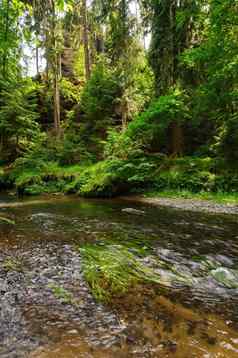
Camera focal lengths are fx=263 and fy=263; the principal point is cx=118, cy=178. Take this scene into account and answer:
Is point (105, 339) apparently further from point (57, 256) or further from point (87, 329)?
point (57, 256)

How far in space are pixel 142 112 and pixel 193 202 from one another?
20.4 feet

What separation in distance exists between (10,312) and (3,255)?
1595 mm

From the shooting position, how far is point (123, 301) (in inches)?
106

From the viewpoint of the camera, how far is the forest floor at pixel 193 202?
25.0 feet

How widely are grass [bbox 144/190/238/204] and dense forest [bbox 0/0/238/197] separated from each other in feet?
1.14

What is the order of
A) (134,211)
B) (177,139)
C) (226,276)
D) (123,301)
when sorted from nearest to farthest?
(123,301) < (226,276) < (134,211) < (177,139)

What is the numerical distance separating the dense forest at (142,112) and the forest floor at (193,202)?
0.65 meters

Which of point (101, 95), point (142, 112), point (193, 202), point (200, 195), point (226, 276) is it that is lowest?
point (226, 276)

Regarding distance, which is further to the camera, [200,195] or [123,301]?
[200,195]

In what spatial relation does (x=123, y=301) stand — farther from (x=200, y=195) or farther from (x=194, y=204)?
(x=200, y=195)

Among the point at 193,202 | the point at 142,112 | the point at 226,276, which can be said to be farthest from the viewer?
the point at 142,112

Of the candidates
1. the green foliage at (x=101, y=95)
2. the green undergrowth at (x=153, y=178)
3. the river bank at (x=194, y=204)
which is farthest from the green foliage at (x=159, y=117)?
the green foliage at (x=101, y=95)

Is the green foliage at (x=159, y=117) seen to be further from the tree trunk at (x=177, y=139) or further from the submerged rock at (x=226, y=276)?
the submerged rock at (x=226, y=276)

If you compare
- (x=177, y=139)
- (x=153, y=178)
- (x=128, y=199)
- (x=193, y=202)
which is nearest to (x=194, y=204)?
(x=193, y=202)
